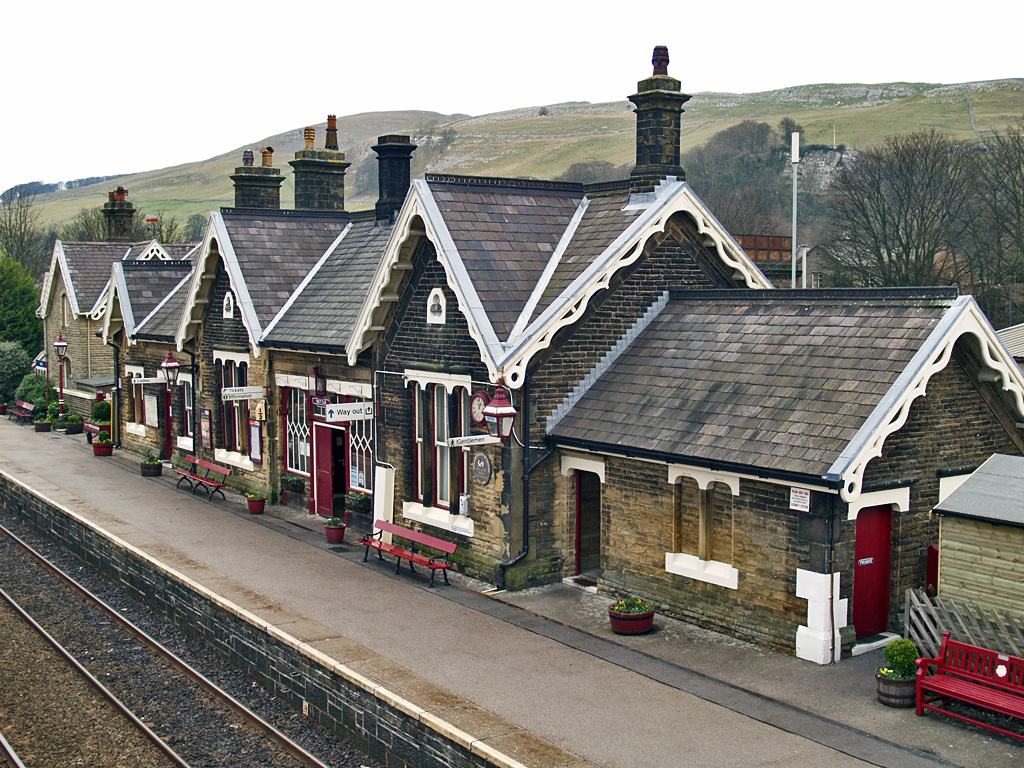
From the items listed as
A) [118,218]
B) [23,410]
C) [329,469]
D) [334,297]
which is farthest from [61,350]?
[329,469]

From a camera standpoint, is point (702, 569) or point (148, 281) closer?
point (702, 569)

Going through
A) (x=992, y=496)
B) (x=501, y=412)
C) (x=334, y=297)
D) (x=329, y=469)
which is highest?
(x=334, y=297)

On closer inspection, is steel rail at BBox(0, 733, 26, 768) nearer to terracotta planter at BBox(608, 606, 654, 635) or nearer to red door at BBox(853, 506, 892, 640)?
terracotta planter at BBox(608, 606, 654, 635)

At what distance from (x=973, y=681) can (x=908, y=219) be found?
33.5 meters

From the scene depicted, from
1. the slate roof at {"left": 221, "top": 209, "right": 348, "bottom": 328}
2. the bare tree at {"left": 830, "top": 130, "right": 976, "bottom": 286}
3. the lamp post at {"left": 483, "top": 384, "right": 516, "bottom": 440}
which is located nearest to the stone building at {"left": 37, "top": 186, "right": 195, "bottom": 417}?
the slate roof at {"left": 221, "top": 209, "right": 348, "bottom": 328}

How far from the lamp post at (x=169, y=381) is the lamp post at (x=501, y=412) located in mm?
13826

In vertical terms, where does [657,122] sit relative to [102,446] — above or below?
above

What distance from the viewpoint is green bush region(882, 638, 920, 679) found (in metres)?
10.6

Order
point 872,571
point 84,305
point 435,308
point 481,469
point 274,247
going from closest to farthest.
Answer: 1. point 872,571
2. point 481,469
3. point 435,308
4. point 274,247
5. point 84,305

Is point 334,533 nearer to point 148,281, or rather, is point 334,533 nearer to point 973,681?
point 973,681

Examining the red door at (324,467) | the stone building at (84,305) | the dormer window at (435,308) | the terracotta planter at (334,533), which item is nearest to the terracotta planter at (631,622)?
the dormer window at (435,308)

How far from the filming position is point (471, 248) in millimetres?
15875

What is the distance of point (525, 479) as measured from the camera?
1512 centimetres

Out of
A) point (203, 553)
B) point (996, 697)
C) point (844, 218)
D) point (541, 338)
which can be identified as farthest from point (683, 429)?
point (844, 218)
